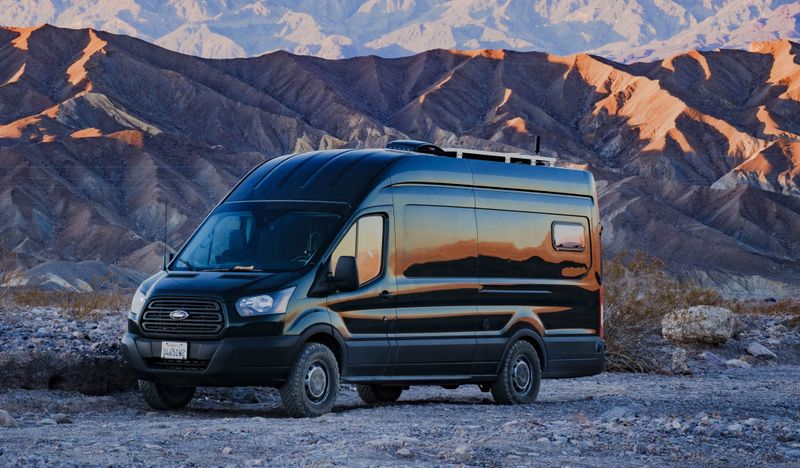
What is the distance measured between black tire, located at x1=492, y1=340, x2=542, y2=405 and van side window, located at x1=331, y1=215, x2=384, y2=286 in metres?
2.39

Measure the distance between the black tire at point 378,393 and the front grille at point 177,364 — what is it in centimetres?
340

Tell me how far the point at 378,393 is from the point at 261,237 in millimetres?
3292

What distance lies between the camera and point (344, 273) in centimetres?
1170

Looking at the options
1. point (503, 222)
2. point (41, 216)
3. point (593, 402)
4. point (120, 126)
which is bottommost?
point (593, 402)

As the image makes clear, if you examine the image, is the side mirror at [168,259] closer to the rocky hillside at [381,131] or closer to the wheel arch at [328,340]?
the wheel arch at [328,340]

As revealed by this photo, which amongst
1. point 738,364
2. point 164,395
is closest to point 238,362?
point 164,395

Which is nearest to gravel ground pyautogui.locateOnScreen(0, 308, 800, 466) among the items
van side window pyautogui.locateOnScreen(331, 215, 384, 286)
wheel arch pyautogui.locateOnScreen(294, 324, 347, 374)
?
wheel arch pyautogui.locateOnScreen(294, 324, 347, 374)

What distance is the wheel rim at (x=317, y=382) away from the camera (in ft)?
38.1

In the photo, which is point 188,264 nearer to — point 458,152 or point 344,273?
point 344,273

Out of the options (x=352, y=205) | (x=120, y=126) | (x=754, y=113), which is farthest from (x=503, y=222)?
(x=754, y=113)

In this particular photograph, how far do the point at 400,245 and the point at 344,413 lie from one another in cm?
175

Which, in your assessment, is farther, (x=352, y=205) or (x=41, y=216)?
(x=41, y=216)

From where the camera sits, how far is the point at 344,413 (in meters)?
12.3

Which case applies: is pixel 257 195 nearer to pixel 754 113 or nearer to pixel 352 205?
pixel 352 205
